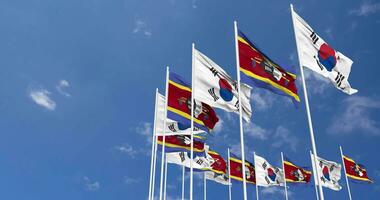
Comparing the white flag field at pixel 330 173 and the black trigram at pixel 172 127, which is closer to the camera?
the black trigram at pixel 172 127

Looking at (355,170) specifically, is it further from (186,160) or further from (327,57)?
(327,57)

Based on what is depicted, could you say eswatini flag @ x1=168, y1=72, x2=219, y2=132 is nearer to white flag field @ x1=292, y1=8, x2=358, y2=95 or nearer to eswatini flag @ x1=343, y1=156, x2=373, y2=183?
white flag field @ x1=292, y1=8, x2=358, y2=95

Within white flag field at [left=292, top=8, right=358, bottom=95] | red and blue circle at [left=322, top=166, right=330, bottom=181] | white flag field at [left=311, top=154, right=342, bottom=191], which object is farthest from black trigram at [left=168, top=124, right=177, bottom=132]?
red and blue circle at [left=322, top=166, right=330, bottom=181]

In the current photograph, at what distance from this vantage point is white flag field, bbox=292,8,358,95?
15.3 m

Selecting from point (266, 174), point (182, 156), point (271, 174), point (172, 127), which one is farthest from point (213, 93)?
point (271, 174)

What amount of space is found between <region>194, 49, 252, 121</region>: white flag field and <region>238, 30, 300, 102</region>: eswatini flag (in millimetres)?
1771

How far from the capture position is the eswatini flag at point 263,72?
15.8m

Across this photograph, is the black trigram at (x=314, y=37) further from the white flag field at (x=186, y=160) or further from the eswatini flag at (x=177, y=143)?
the white flag field at (x=186, y=160)

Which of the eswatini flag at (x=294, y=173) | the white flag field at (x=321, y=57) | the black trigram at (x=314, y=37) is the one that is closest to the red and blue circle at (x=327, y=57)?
the white flag field at (x=321, y=57)

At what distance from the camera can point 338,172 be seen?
37875mm

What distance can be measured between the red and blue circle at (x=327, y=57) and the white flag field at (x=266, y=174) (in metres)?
20.5

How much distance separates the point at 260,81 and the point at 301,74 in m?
1.87

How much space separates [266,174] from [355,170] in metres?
9.47

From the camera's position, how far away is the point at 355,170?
38.1 m
